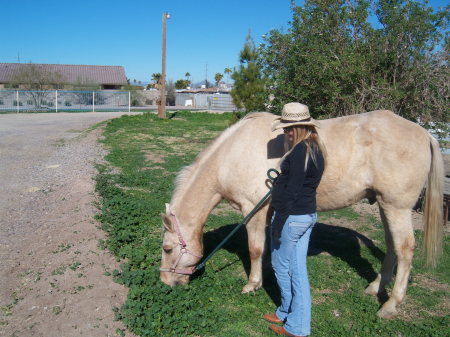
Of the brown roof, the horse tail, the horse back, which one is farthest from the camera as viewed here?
the brown roof

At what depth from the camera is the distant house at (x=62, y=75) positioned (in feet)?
122

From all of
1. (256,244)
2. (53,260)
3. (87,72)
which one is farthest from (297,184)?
(87,72)

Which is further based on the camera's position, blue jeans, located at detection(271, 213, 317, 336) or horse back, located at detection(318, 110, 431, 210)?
horse back, located at detection(318, 110, 431, 210)

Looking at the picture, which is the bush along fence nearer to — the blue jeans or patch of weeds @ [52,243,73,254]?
patch of weeds @ [52,243,73,254]

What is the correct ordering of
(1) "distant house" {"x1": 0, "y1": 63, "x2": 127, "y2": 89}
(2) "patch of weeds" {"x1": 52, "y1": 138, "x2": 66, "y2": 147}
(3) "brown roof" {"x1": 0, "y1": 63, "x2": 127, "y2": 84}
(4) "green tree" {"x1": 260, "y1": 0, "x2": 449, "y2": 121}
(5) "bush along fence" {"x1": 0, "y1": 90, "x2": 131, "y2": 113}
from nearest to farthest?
(4) "green tree" {"x1": 260, "y1": 0, "x2": 449, "y2": 121} → (2) "patch of weeds" {"x1": 52, "y1": 138, "x2": 66, "y2": 147} → (5) "bush along fence" {"x1": 0, "y1": 90, "x2": 131, "y2": 113} → (1) "distant house" {"x1": 0, "y1": 63, "x2": 127, "y2": 89} → (3) "brown roof" {"x1": 0, "y1": 63, "x2": 127, "y2": 84}

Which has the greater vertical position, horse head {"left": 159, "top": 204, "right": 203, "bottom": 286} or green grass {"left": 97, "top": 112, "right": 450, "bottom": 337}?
horse head {"left": 159, "top": 204, "right": 203, "bottom": 286}

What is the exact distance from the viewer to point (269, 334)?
3.55m

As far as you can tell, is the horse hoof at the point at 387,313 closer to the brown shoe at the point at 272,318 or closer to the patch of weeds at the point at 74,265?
the brown shoe at the point at 272,318

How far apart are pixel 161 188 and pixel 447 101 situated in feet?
17.3

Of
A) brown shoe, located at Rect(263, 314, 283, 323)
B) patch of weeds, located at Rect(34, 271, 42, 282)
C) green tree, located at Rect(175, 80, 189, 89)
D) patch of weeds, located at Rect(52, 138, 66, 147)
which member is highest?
green tree, located at Rect(175, 80, 189, 89)

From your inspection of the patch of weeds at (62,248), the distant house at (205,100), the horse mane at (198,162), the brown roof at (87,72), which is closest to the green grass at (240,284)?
the patch of weeds at (62,248)

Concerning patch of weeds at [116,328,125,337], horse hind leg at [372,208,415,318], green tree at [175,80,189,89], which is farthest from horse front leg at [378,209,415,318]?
green tree at [175,80,189,89]

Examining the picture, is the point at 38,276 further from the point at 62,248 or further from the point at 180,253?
the point at 180,253

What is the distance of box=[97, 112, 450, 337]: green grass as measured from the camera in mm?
3654
